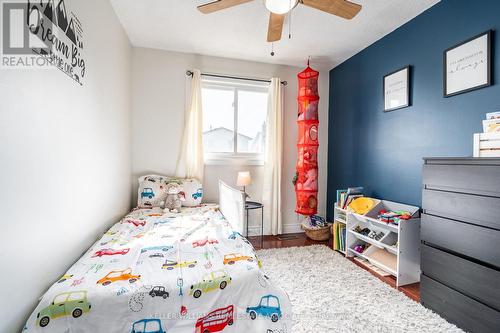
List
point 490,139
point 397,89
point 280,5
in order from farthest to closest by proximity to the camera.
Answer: point 397,89
point 280,5
point 490,139

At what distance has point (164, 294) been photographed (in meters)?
1.13

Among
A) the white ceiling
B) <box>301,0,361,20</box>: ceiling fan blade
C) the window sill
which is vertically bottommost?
the window sill

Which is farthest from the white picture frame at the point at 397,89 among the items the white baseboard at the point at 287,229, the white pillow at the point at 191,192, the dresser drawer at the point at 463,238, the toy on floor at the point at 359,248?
the white pillow at the point at 191,192

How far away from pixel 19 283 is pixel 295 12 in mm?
2814

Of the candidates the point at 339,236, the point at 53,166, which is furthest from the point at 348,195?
the point at 53,166

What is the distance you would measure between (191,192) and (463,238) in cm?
261

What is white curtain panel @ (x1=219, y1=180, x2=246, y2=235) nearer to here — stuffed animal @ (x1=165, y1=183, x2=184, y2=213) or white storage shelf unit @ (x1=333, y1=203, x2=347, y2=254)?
stuffed animal @ (x1=165, y1=183, x2=184, y2=213)

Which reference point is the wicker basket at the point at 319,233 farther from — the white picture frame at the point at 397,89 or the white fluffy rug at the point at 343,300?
the white picture frame at the point at 397,89

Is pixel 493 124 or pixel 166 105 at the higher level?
pixel 166 105

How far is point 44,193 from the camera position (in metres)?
1.19

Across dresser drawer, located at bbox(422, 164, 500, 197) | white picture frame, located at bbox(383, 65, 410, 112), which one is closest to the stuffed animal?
dresser drawer, located at bbox(422, 164, 500, 197)

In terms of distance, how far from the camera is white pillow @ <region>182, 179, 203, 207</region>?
→ 2.91m

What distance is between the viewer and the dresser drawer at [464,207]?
1404 millimetres

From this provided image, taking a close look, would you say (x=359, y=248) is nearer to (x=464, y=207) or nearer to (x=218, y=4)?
(x=464, y=207)
